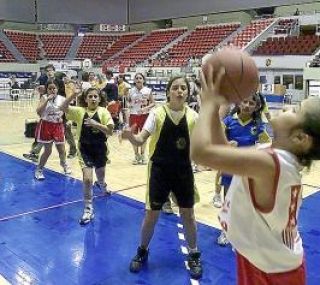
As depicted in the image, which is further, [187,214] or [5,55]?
[5,55]

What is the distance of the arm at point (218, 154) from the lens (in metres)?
1.37

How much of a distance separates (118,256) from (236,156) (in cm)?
253

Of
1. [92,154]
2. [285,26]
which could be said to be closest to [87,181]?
[92,154]

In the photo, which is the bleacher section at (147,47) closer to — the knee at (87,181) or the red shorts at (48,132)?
the red shorts at (48,132)

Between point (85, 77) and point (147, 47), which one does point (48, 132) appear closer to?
point (85, 77)

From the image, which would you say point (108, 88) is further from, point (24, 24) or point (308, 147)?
point (24, 24)

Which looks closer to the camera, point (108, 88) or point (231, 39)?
point (108, 88)

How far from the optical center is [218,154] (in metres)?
1.38

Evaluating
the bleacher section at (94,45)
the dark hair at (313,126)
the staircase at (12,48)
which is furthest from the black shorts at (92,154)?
the bleacher section at (94,45)

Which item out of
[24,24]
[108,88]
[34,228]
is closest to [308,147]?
[34,228]

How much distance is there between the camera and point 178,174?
3.30 meters

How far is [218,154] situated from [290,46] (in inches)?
778

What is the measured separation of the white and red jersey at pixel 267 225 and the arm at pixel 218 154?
11 centimetres

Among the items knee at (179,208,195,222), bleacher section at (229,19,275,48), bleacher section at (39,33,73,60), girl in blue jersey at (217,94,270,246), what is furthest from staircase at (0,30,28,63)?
knee at (179,208,195,222)
